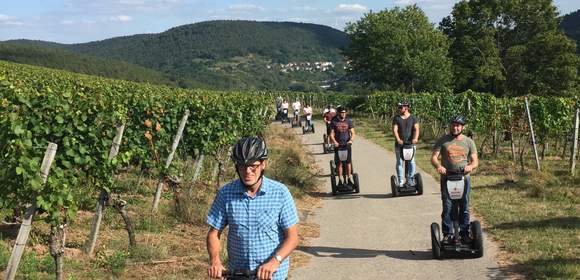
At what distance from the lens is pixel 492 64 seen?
2008 inches

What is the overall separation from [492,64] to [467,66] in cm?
467

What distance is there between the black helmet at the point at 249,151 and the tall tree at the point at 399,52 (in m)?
52.4

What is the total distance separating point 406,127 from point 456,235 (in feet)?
13.6

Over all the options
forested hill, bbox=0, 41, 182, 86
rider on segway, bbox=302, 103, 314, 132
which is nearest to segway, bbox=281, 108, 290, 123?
rider on segway, bbox=302, 103, 314, 132

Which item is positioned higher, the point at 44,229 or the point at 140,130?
the point at 140,130

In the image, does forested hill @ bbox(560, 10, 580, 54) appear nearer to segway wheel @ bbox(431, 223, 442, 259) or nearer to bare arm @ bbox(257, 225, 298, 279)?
segway wheel @ bbox(431, 223, 442, 259)

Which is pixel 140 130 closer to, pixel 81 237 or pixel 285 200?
pixel 81 237

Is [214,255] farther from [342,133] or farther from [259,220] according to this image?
[342,133]

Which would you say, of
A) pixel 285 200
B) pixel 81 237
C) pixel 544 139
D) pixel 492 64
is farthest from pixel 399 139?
pixel 492 64

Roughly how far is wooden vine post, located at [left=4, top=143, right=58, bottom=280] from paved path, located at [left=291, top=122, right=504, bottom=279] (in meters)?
2.89

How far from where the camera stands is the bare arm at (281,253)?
3.68m

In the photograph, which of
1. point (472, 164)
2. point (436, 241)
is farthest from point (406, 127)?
point (436, 241)

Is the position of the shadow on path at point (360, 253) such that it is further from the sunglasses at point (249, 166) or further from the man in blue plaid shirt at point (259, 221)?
the sunglasses at point (249, 166)

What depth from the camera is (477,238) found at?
7.34m
